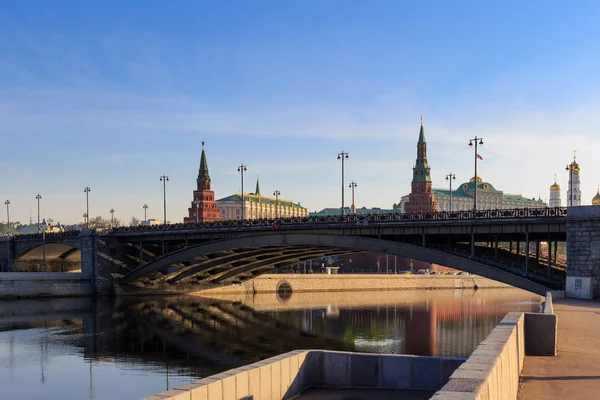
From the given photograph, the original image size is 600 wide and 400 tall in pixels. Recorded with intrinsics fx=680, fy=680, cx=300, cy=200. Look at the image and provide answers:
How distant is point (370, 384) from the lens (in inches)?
668

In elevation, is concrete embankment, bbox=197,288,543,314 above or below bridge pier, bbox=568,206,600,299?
below

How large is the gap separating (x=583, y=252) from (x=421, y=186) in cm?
14611

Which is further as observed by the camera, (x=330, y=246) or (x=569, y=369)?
(x=330, y=246)

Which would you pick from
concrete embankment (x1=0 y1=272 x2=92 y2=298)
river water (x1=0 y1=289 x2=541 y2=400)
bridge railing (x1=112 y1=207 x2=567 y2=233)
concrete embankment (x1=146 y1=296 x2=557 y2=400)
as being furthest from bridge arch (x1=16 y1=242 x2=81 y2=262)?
concrete embankment (x1=146 y1=296 x2=557 y2=400)

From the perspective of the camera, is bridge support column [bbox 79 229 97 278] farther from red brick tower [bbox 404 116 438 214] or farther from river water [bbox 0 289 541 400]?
red brick tower [bbox 404 116 438 214]

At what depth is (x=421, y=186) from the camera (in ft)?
608

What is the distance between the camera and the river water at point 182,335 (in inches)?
1304

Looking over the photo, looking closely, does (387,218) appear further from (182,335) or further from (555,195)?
(555,195)

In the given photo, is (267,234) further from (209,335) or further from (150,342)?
(150,342)

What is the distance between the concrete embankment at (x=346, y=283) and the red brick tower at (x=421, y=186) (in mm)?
57697

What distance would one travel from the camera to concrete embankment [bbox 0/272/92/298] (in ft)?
252

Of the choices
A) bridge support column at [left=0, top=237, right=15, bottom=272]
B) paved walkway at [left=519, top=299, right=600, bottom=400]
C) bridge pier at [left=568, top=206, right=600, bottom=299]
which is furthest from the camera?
bridge support column at [left=0, top=237, right=15, bottom=272]

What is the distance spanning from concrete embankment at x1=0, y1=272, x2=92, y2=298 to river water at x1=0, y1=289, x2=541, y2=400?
276 cm

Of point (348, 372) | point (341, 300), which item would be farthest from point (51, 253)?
point (348, 372)
